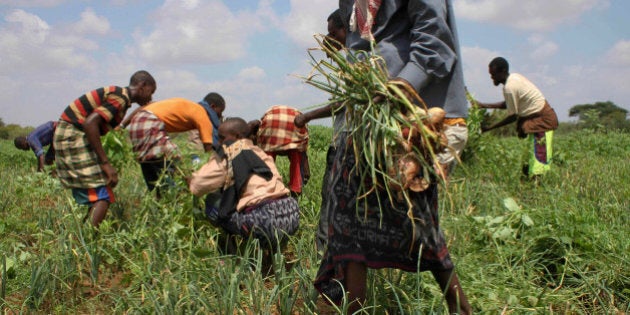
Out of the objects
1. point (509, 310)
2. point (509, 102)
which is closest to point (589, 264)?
point (509, 310)

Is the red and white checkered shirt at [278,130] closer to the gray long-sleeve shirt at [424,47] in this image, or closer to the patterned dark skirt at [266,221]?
the patterned dark skirt at [266,221]

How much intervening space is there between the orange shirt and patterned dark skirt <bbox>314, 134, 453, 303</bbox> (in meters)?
2.57

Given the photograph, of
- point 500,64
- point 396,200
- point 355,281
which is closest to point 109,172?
point 355,281

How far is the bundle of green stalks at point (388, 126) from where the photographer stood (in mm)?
1860

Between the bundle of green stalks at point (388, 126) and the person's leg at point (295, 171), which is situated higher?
the bundle of green stalks at point (388, 126)

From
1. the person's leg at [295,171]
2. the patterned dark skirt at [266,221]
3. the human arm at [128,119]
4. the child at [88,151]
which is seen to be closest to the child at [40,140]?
the human arm at [128,119]

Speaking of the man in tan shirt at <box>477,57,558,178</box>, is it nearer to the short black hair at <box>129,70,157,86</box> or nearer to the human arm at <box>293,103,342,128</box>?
the short black hair at <box>129,70,157,86</box>

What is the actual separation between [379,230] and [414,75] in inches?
23.2

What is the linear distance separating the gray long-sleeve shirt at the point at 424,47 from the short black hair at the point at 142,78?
227 cm

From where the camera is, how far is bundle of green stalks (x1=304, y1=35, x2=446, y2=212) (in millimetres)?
1860

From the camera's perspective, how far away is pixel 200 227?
11.9ft

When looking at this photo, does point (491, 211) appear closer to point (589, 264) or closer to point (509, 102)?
point (589, 264)

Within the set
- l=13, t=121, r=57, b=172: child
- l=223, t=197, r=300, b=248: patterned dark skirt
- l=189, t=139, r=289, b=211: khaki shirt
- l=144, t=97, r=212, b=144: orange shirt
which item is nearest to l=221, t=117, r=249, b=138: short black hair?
l=189, t=139, r=289, b=211: khaki shirt

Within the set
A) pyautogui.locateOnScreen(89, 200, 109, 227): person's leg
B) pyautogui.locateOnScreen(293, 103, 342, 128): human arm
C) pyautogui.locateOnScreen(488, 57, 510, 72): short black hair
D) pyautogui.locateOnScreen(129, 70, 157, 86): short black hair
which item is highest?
pyautogui.locateOnScreen(488, 57, 510, 72): short black hair
